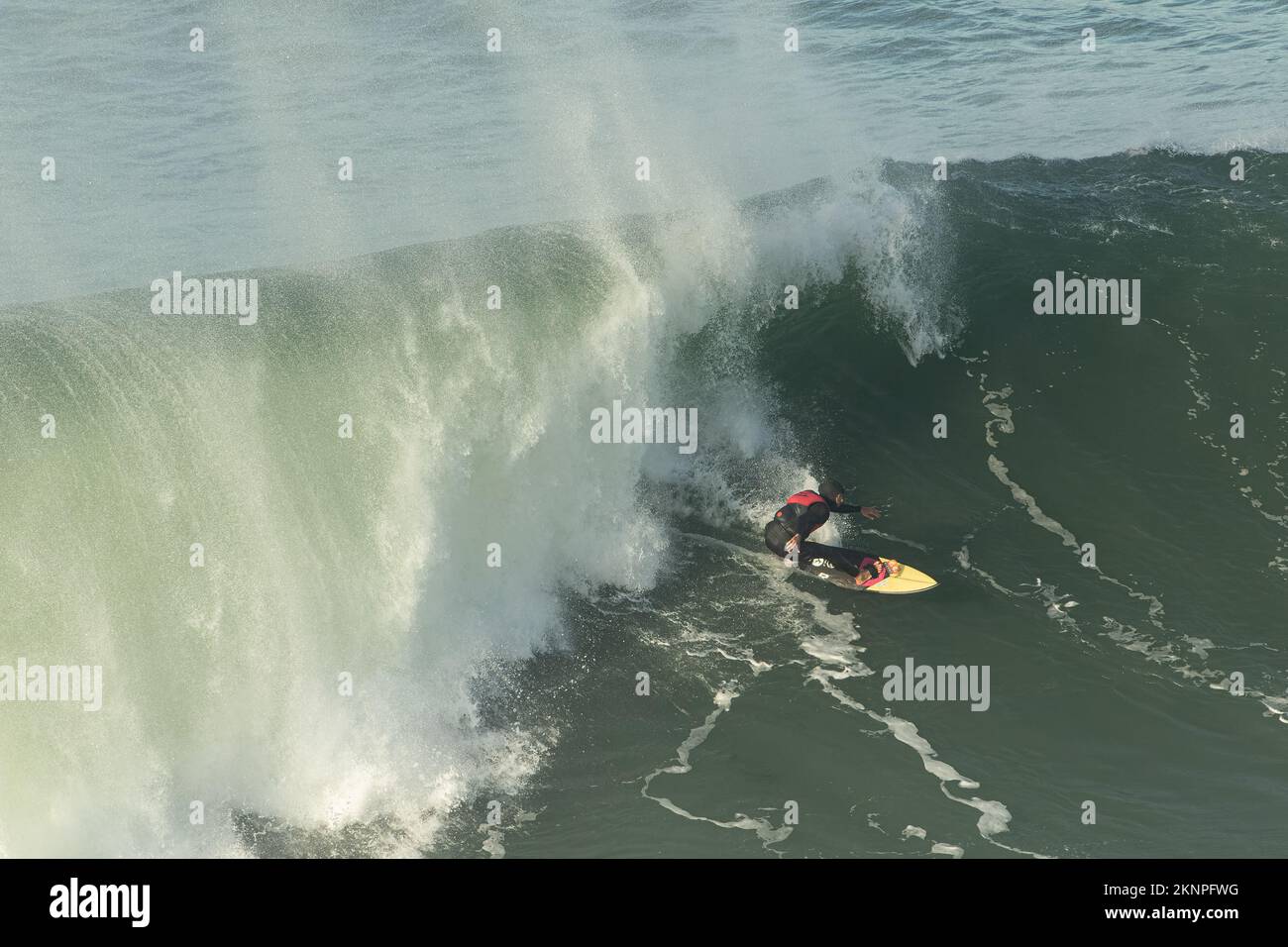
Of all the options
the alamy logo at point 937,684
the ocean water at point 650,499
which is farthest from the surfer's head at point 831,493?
the alamy logo at point 937,684

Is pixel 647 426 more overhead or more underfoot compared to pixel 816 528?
more overhead

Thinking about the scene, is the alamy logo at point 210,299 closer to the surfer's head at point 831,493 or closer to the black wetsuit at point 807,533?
the black wetsuit at point 807,533

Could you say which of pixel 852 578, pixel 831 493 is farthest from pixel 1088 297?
pixel 852 578

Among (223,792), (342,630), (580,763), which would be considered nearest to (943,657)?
(580,763)

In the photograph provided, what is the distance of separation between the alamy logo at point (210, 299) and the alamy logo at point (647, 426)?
4.97m

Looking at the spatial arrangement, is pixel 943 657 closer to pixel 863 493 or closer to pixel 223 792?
pixel 863 493

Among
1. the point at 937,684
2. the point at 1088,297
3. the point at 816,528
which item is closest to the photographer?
the point at 937,684

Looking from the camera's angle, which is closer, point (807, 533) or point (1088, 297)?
point (807, 533)

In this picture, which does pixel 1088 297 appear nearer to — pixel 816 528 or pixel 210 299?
pixel 816 528

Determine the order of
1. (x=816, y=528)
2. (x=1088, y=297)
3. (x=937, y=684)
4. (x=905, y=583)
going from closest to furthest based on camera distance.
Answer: (x=937, y=684) < (x=905, y=583) < (x=816, y=528) < (x=1088, y=297)

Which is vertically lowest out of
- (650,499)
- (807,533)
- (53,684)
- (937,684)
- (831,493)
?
(937,684)

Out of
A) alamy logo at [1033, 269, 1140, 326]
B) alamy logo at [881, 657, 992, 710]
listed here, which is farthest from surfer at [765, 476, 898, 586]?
alamy logo at [1033, 269, 1140, 326]

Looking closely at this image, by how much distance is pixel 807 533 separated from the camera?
51.7 feet

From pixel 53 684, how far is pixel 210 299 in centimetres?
685
